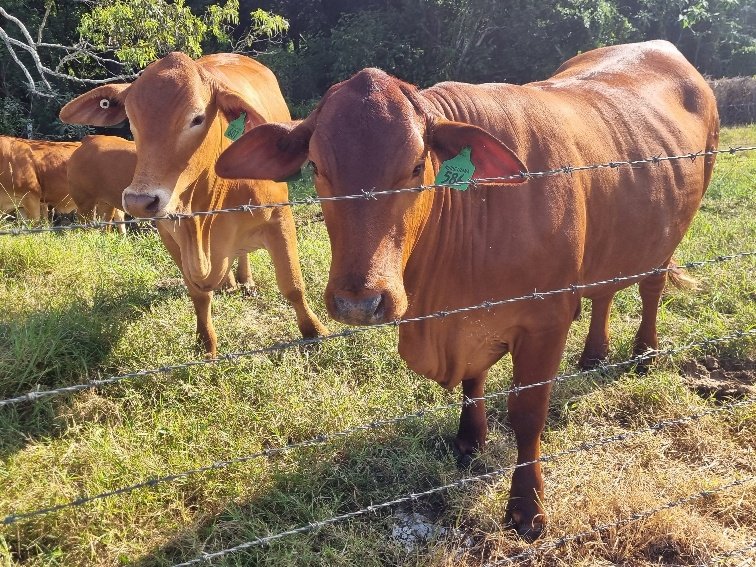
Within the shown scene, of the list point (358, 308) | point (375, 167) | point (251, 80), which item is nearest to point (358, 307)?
point (358, 308)

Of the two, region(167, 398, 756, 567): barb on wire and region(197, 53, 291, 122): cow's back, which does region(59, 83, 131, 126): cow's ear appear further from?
region(167, 398, 756, 567): barb on wire

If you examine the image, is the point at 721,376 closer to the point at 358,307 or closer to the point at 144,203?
the point at 358,307

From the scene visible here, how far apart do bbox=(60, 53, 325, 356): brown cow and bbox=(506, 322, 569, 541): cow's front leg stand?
1.86 metres

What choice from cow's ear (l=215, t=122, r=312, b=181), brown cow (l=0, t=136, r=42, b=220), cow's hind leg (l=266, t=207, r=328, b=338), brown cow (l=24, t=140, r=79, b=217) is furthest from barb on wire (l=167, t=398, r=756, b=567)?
brown cow (l=24, t=140, r=79, b=217)

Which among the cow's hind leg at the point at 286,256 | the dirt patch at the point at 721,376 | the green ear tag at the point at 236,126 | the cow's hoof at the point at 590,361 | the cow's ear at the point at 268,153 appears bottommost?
the cow's hoof at the point at 590,361

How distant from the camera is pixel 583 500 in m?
2.76

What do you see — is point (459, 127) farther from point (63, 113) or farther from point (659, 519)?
point (63, 113)

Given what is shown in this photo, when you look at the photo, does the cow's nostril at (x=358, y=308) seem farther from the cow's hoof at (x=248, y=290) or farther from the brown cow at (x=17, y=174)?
the brown cow at (x=17, y=174)

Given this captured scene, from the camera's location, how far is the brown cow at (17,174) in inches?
311

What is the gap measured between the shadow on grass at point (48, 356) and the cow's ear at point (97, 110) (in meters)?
1.26

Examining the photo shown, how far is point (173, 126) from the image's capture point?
125 inches

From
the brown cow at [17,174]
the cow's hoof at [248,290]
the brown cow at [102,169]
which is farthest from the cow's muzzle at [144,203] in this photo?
the brown cow at [17,174]

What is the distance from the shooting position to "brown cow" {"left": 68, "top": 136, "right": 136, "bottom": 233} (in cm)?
692

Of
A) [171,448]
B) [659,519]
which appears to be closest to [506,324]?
[659,519]
